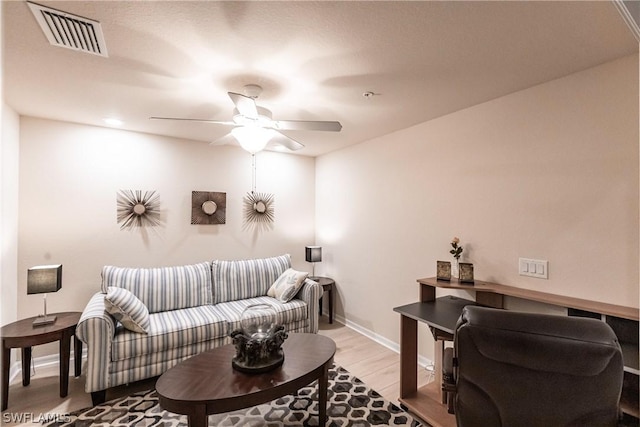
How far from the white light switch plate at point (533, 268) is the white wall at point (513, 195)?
39mm

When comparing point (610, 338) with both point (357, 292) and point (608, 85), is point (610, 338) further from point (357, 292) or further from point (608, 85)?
point (357, 292)

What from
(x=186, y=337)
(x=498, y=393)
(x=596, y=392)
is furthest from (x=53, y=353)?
(x=596, y=392)

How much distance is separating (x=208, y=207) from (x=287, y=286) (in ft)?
4.77

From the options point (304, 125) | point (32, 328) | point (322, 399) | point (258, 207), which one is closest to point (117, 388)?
point (32, 328)

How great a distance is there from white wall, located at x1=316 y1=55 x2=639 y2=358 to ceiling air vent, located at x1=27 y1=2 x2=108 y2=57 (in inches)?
107

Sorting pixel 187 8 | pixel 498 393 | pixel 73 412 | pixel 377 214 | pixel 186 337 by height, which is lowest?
pixel 73 412

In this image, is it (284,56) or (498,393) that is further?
(284,56)

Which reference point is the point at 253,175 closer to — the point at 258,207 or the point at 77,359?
the point at 258,207

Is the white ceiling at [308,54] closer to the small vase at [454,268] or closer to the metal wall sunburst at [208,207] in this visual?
the metal wall sunburst at [208,207]

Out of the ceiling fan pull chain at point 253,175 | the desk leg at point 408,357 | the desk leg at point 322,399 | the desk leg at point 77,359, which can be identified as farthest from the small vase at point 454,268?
the desk leg at point 77,359

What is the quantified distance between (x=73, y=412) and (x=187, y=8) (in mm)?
2920

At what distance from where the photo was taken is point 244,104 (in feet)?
6.10

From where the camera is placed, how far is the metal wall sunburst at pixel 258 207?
4.07 m

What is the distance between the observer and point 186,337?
2.64 m
